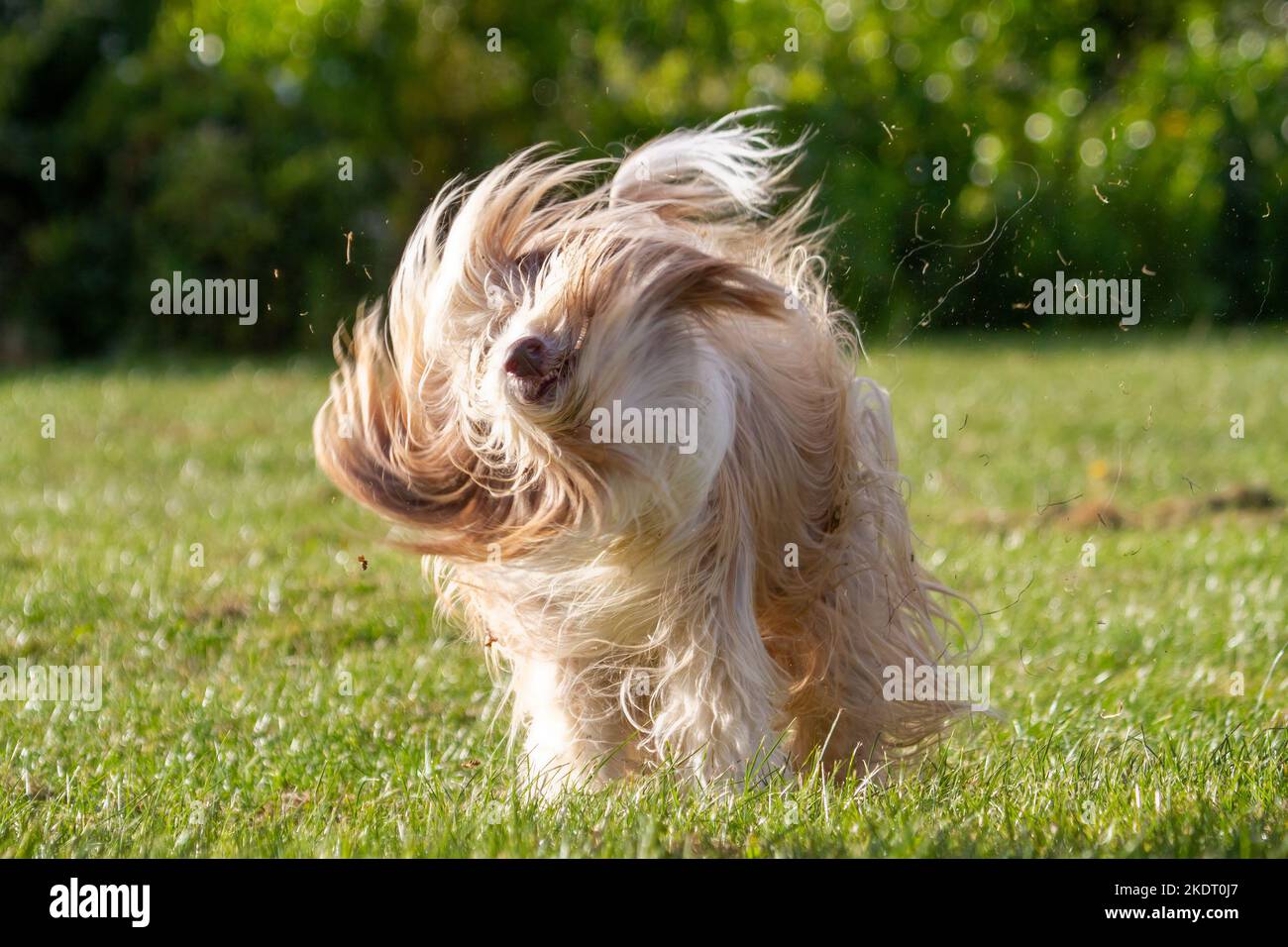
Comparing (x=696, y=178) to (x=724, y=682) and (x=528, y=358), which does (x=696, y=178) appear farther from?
(x=724, y=682)

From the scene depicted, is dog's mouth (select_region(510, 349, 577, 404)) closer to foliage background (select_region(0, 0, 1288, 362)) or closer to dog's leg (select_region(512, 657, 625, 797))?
dog's leg (select_region(512, 657, 625, 797))

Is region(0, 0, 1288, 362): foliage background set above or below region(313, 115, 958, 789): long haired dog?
above

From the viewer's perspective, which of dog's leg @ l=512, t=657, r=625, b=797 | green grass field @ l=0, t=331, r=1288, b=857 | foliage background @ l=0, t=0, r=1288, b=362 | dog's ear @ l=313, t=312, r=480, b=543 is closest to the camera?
green grass field @ l=0, t=331, r=1288, b=857

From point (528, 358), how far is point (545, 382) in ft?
0.21

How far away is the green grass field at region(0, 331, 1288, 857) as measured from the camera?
137 inches

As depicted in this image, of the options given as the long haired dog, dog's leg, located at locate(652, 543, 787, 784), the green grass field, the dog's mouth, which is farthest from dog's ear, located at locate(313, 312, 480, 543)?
dog's leg, located at locate(652, 543, 787, 784)

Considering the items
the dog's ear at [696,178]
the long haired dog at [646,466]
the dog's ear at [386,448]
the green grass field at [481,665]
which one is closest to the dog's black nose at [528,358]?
the long haired dog at [646,466]

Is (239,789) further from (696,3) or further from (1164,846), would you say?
(696,3)

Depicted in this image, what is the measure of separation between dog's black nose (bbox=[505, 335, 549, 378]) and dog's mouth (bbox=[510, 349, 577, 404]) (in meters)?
0.01

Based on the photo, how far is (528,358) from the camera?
325 cm

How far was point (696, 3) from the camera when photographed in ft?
57.8

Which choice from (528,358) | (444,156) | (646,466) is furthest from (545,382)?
(444,156)
